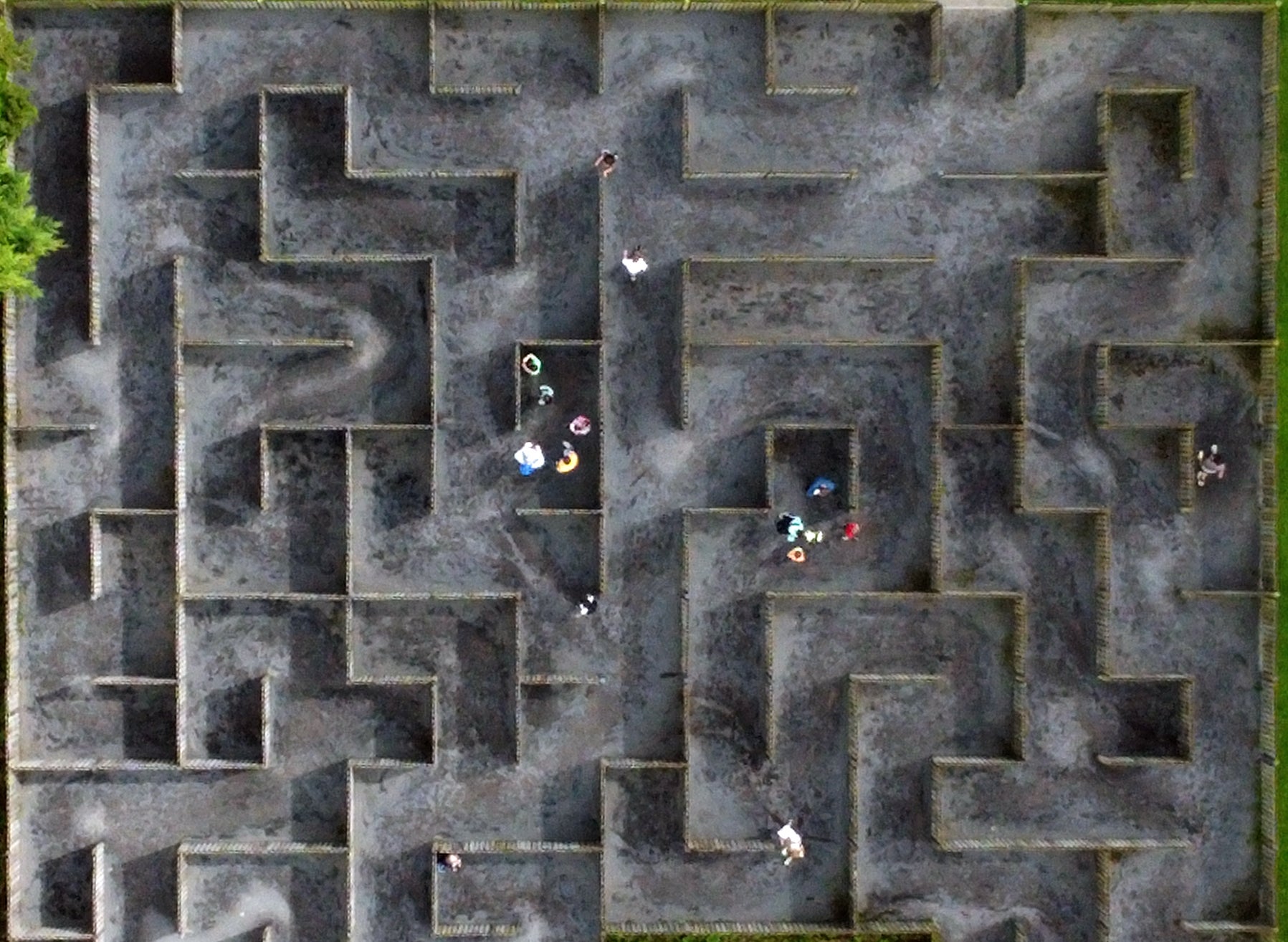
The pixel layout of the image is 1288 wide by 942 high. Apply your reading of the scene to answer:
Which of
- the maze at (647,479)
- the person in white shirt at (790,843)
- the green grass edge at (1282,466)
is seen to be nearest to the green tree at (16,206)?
the maze at (647,479)

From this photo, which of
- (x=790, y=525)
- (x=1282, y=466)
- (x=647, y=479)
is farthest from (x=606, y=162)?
(x=1282, y=466)

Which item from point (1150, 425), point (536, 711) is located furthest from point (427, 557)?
point (1150, 425)

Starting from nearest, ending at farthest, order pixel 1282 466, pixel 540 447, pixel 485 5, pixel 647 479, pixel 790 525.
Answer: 1. pixel 485 5
2. pixel 790 525
3. pixel 540 447
4. pixel 647 479
5. pixel 1282 466

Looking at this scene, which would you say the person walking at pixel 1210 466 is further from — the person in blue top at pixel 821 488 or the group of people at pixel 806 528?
the person in blue top at pixel 821 488

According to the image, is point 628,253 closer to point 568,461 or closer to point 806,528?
point 568,461

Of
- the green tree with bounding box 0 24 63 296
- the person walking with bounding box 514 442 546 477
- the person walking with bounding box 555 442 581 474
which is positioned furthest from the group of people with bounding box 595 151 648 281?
the green tree with bounding box 0 24 63 296

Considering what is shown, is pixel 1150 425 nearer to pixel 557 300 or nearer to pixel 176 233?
pixel 557 300
